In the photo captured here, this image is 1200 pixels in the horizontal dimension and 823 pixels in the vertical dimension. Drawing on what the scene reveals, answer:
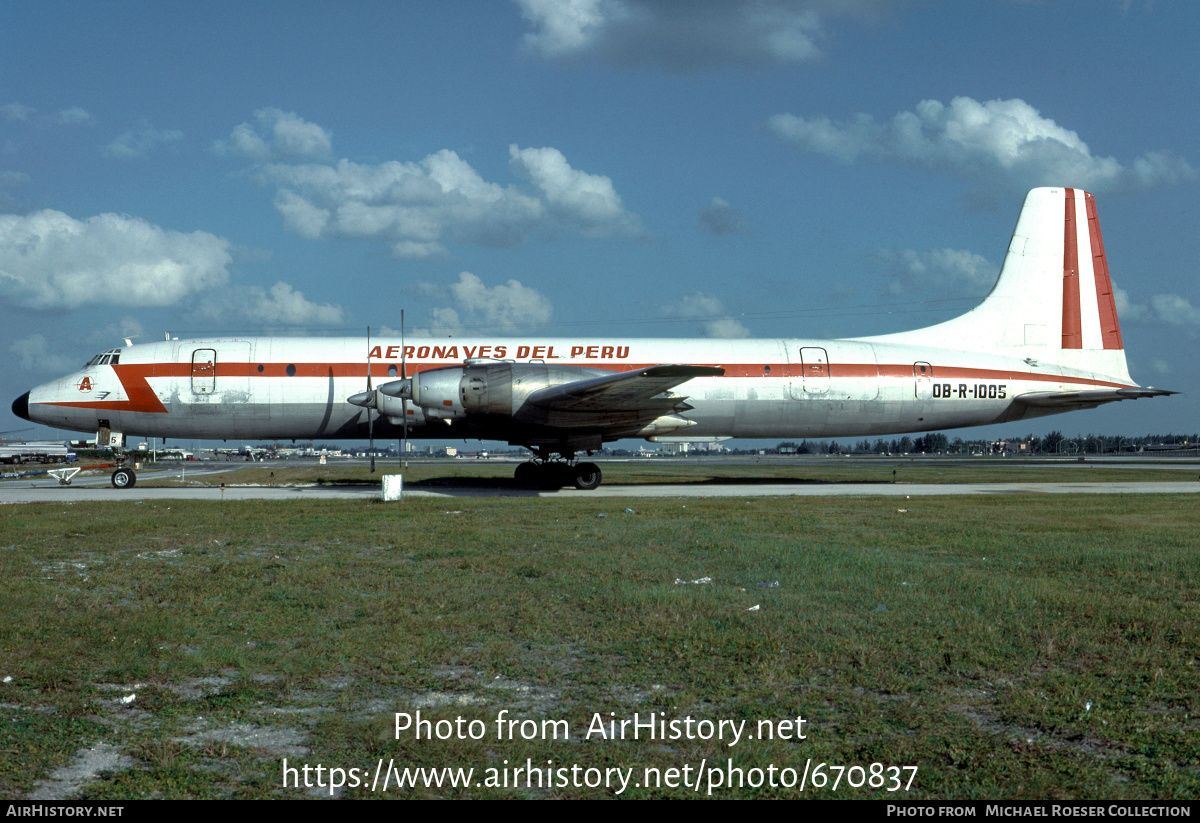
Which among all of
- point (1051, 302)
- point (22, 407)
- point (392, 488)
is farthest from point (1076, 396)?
point (22, 407)

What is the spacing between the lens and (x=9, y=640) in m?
6.63

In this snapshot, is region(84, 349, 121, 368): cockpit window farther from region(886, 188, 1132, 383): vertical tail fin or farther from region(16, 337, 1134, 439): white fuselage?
region(886, 188, 1132, 383): vertical tail fin

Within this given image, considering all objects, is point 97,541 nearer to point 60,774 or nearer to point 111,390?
point 60,774

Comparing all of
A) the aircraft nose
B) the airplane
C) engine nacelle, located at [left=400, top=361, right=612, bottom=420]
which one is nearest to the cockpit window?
the airplane

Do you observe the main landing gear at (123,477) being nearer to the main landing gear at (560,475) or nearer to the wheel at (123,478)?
the wheel at (123,478)

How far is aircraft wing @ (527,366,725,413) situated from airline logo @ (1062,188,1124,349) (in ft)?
50.1

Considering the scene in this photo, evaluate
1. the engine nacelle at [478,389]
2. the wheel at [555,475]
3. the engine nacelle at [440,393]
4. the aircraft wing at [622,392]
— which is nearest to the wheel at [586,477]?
the wheel at [555,475]

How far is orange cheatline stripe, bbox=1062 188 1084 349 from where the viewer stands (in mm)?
28422

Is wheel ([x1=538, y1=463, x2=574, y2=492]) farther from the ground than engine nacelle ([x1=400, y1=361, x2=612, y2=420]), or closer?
closer

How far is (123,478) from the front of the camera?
25.7 metres

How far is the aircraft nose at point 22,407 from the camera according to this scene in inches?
977

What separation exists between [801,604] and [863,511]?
1054cm

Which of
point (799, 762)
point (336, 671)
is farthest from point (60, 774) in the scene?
point (799, 762)

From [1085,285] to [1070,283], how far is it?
22.4 inches
